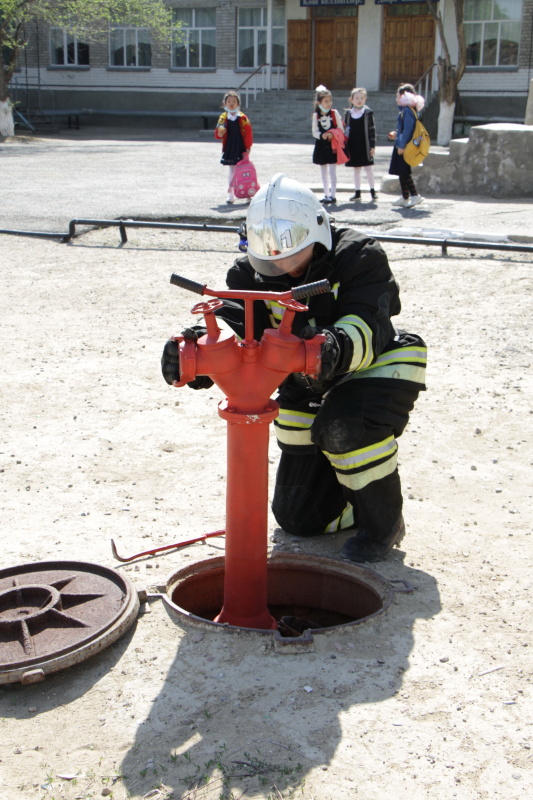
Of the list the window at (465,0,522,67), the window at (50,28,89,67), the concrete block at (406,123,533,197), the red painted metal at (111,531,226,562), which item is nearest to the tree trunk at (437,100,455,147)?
the window at (465,0,522,67)

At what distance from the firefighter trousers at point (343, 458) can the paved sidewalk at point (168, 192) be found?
6.19m

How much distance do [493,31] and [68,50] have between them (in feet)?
48.4

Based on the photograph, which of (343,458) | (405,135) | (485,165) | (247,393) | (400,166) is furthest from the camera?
(485,165)

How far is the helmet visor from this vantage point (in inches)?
119

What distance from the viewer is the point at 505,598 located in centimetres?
310

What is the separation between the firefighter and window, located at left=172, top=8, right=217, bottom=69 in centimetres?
2939

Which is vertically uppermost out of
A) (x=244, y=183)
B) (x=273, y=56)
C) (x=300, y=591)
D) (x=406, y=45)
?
(x=406, y=45)

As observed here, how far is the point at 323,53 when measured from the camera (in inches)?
1144

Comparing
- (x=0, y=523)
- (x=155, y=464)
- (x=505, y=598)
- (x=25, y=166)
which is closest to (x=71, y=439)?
(x=155, y=464)

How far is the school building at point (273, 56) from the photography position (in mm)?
26688

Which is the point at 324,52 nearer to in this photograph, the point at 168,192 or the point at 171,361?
the point at 168,192

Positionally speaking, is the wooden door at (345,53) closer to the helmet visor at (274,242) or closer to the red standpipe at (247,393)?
the helmet visor at (274,242)

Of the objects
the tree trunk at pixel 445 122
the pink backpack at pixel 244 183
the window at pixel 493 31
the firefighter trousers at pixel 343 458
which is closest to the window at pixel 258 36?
the window at pixel 493 31

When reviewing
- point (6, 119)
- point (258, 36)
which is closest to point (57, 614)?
point (6, 119)
